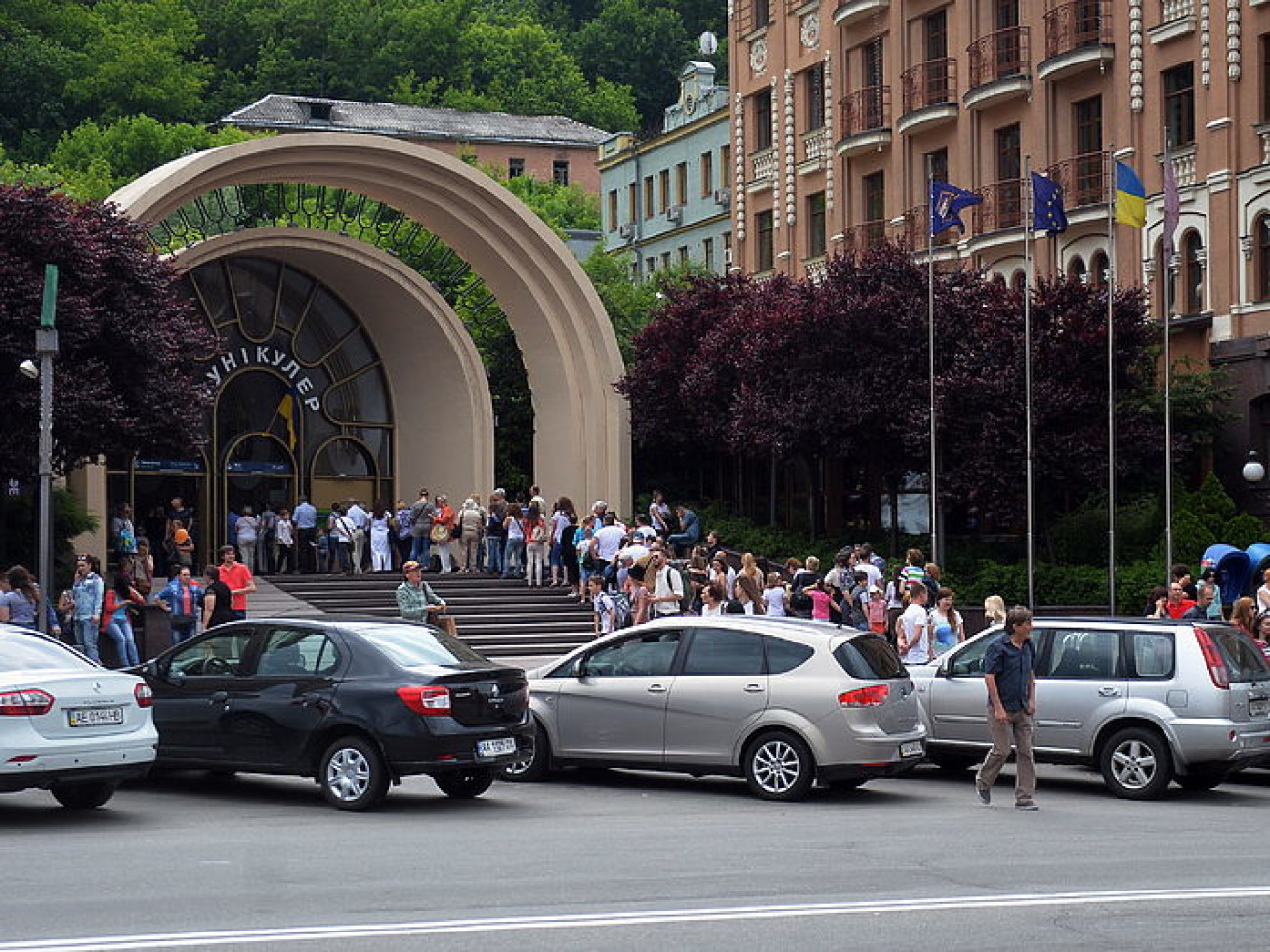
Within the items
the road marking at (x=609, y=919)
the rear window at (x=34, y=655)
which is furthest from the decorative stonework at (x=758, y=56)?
the road marking at (x=609, y=919)

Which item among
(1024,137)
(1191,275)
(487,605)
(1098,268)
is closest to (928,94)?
(1024,137)

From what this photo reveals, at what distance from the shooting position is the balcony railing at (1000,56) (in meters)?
41.1

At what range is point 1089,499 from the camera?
→ 36.5m

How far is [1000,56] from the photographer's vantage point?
1644 inches

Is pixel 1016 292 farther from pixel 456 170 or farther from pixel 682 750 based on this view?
pixel 682 750

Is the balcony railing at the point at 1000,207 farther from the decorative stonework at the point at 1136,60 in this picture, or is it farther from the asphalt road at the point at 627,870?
the asphalt road at the point at 627,870

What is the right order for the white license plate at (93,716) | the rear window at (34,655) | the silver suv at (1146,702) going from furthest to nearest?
the silver suv at (1146,702), the rear window at (34,655), the white license plate at (93,716)

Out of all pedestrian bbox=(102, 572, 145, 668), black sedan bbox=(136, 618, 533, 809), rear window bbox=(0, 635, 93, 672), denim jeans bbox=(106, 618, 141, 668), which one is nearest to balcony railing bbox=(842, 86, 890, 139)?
pedestrian bbox=(102, 572, 145, 668)

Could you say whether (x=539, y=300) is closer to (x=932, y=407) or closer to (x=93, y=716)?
(x=932, y=407)

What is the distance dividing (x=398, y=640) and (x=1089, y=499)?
22749 mm

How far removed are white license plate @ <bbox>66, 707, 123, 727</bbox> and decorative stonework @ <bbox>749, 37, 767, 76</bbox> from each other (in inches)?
1529

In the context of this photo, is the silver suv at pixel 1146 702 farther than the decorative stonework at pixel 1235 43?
No

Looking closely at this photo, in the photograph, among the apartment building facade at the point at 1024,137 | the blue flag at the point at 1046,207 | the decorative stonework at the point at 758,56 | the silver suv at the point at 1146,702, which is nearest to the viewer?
the silver suv at the point at 1146,702

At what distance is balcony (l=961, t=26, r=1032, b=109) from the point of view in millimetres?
40938
